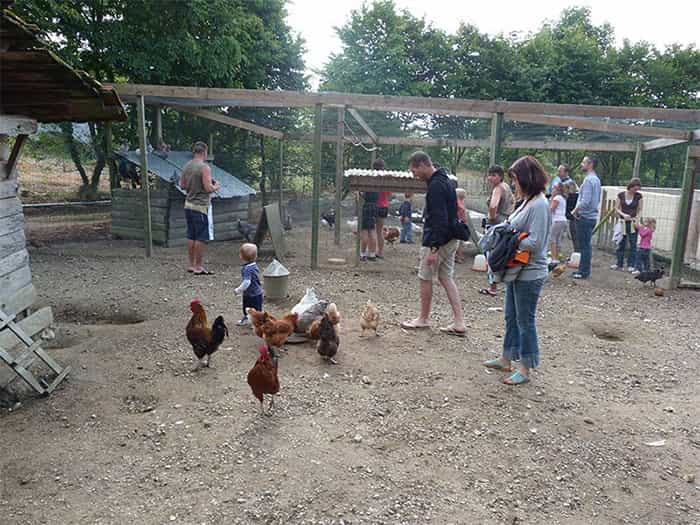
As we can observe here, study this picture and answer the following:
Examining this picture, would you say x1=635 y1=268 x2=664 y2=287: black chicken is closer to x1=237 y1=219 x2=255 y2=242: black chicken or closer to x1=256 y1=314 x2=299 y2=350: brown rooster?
x1=256 y1=314 x2=299 y2=350: brown rooster

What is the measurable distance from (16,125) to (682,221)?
920 centimetres

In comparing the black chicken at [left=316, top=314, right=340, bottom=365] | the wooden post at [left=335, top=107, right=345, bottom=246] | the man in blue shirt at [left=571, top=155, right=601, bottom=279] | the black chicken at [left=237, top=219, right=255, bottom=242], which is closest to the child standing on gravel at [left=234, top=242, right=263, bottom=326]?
the black chicken at [left=316, top=314, right=340, bottom=365]

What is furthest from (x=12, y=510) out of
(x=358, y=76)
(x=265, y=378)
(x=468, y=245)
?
(x=358, y=76)

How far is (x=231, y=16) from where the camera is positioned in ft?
40.5

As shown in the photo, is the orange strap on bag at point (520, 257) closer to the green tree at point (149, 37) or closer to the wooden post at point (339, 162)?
the wooden post at point (339, 162)

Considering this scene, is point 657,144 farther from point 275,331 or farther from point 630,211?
point 275,331

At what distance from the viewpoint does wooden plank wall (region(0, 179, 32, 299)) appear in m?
4.50

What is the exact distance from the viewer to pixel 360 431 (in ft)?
12.2

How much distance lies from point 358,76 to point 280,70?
3.02 metres

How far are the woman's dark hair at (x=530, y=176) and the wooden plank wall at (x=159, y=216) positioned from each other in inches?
313

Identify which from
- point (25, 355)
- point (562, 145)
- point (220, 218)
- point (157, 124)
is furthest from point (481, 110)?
point (157, 124)

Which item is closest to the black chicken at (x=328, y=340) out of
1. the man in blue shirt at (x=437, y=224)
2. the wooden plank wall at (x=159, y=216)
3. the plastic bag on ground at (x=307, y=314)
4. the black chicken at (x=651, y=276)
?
the plastic bag on ground at (x=307, y=314)

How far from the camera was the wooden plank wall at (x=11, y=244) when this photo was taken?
450 cm

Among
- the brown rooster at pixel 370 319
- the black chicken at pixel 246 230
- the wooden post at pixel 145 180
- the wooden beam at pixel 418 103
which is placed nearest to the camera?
the brown rooster at pixel 370 319
